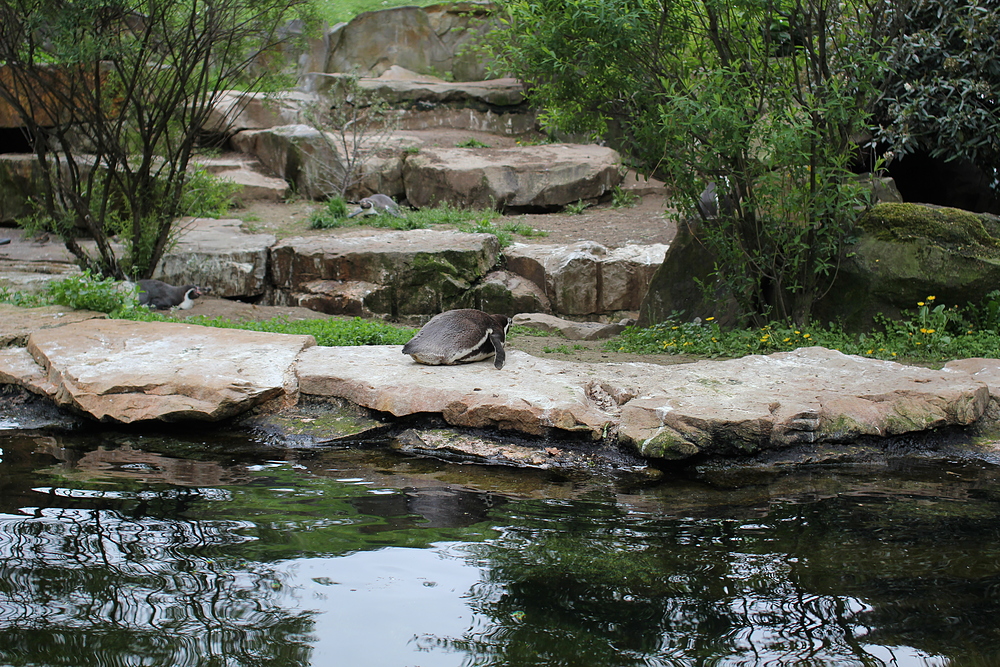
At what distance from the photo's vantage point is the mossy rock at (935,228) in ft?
24.4

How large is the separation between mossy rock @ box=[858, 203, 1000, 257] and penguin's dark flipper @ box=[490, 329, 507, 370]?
4.03m

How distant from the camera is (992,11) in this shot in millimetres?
8023

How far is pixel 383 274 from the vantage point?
11117 mm

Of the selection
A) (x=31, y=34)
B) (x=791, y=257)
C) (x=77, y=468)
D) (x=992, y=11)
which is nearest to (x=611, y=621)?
(x=77, y=468)

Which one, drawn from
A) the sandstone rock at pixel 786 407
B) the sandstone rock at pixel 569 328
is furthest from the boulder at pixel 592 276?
the sandstone rock at pixel 786 407

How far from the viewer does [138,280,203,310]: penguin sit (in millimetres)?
9492

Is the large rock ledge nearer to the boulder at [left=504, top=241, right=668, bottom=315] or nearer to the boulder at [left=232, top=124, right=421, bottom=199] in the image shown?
the boulder at [left=504, top=241, right=668, bottom=315]

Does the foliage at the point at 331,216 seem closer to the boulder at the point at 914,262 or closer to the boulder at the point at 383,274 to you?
the boulder at the point at 383,274

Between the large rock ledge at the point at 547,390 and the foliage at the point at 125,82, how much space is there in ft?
13.7

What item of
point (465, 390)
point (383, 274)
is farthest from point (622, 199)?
point (465, 390)

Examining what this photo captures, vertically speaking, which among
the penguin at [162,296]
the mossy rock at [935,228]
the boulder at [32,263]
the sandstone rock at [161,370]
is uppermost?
the mossy rock at [935,228]

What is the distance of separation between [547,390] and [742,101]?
327cm

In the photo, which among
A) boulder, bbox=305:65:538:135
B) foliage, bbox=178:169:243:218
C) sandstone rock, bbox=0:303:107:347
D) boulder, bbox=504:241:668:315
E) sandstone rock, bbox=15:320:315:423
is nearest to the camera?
sandstone rock, bbox=15:320:315:423

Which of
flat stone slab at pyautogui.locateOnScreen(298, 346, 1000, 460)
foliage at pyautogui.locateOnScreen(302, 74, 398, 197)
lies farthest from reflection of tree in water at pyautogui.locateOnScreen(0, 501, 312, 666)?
foliage at pyautogui.locateOnScreen(302, 74, 398, 197)
